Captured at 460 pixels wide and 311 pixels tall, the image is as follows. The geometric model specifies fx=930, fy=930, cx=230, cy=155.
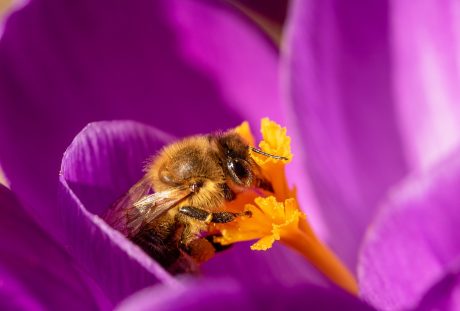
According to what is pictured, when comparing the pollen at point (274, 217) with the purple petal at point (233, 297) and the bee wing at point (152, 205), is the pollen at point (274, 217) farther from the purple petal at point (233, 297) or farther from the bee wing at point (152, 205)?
the purple petal at point (233, 297)

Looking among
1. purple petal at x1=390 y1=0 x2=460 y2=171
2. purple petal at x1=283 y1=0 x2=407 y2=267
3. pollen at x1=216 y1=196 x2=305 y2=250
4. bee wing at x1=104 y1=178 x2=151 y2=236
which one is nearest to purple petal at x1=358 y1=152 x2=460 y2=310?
pollen at x1=216 y1=196 x2=305 y2=250

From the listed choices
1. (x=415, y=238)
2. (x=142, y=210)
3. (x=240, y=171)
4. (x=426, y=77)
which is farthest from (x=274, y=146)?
(x=426, y=77)

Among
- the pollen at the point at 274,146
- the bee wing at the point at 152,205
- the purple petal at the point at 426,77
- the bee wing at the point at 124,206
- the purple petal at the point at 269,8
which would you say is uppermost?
the purple petal at the point at 269,8

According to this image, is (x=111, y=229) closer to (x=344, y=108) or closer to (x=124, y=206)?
(x=124, y=206)

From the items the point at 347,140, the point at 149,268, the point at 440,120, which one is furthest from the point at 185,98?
the point at 149,268

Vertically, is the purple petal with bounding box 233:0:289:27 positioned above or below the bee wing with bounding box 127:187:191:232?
above

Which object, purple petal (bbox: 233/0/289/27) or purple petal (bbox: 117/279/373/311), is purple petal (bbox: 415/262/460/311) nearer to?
purple petal (bbox: 117/279/373/311)

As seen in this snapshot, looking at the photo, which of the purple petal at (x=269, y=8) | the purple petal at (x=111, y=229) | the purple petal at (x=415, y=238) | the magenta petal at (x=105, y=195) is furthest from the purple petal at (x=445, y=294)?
the purple petal at (x=269, y=8)
